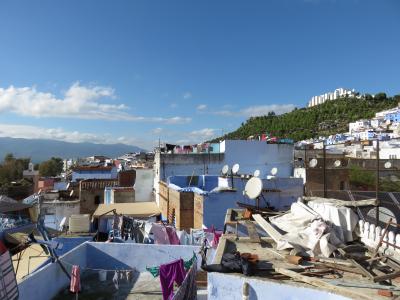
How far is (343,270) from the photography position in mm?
7098

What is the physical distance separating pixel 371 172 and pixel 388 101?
12356 centimetres

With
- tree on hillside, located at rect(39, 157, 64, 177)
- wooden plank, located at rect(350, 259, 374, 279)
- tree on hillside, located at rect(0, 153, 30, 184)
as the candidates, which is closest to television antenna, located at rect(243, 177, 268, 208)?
wooden plank, located at rect(350, 259, 374, 279)

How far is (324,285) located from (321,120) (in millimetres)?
127010

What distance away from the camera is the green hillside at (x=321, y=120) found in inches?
4318

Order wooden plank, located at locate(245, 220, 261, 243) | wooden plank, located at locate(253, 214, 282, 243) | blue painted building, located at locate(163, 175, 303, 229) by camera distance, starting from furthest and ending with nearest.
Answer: blue painted building, located at locate(163, 175, 303, 229) → wooden plank, located at locate(245, 220, 261, 243) → wooden plank, located at locate(253, 214, 282, 243)

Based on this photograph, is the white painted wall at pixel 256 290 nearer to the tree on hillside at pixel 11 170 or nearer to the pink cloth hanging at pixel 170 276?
the pink cloth hanging at pixel 170 276

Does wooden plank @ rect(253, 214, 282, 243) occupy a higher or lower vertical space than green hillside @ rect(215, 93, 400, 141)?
lower

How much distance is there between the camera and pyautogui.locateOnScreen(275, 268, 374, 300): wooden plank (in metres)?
5.75

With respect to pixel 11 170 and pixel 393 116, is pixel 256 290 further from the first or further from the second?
pixel 393 116

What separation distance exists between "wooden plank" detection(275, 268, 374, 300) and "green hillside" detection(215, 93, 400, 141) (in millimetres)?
96160

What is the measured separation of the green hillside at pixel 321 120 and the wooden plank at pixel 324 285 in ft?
315

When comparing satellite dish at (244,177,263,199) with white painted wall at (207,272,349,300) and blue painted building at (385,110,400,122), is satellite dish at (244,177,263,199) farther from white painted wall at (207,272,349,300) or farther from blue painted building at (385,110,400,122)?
blue painted building at (385,110,400,122)

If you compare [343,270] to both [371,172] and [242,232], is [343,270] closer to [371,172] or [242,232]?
[242,232]

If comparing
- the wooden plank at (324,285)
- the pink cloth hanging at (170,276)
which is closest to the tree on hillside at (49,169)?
the pink cloth hanging at (170,276)
